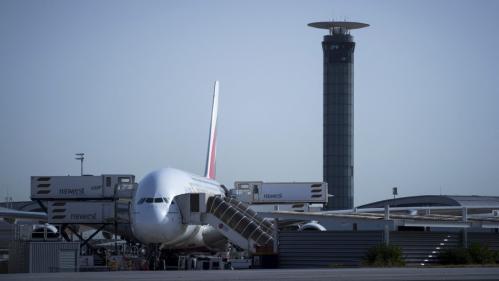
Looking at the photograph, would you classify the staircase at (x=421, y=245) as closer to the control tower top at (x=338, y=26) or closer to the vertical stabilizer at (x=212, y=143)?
the vertical stabilizer at (x=212, y=143)

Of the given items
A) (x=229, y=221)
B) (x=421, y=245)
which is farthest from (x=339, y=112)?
(x=421, y=245)

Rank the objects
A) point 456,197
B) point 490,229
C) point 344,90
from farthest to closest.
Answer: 1. point 344,90
2. point 456,197
3. point 490,229

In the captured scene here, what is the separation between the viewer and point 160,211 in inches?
2013

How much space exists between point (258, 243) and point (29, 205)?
64415 mm

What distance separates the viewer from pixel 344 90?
131 meters

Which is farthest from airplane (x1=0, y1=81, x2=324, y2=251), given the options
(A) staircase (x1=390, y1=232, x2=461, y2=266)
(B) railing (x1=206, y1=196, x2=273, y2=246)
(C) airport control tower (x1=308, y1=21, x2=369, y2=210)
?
(C) airport control tower (x1=308, y1=21, x2=369, y2=210)

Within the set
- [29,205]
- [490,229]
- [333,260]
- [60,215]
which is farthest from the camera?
[29,205]

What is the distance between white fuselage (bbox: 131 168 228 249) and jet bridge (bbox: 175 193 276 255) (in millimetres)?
616

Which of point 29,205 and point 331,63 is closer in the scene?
point 29,205

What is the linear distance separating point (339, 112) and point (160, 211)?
269ft

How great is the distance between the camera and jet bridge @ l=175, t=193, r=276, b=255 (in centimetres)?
5284

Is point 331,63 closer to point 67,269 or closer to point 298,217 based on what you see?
point 298,217

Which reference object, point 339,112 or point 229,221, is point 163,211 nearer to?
point 229,221

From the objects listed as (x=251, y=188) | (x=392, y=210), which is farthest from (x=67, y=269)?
(x=392, y=210)
